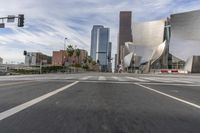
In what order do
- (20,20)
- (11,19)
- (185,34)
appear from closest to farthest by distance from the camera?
(20,20)
(11,19)
(185,34)

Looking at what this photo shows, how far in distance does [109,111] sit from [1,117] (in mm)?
2651

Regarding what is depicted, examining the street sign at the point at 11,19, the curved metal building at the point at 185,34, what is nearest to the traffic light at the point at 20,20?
the street sign at the point at 11,19

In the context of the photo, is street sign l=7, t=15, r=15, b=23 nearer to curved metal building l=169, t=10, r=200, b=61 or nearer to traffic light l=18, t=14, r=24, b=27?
traffic light l=18, t=14, r=24, b=27

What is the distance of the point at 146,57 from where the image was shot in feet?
482

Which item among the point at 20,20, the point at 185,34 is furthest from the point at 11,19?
the point at 185,34

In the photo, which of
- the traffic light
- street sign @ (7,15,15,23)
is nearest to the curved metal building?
street sign @ (7,15,15,23)

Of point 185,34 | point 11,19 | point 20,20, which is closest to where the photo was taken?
point 20,20

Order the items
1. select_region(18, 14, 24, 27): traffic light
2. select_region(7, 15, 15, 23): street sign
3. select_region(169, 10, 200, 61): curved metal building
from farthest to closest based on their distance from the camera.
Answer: select_region(169, 10, 200, 61): curved metal building → select_region(7, 15, 15, 23): street sign → select_region(18, 14, 24, 27): traffic light

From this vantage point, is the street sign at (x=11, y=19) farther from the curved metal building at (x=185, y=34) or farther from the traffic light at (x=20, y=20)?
the curved metal building at (x=185, y=34)

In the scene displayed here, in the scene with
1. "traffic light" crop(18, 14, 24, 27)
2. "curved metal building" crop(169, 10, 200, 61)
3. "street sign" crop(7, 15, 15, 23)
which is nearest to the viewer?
"traffic light" crop(18, 14, 24, 27)

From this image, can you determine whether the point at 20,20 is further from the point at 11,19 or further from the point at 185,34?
the point at 185,34

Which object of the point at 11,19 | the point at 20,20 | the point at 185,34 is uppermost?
the point at 185,34

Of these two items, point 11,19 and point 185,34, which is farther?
point 185,34

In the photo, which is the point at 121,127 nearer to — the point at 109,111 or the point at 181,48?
the point at 109,111
